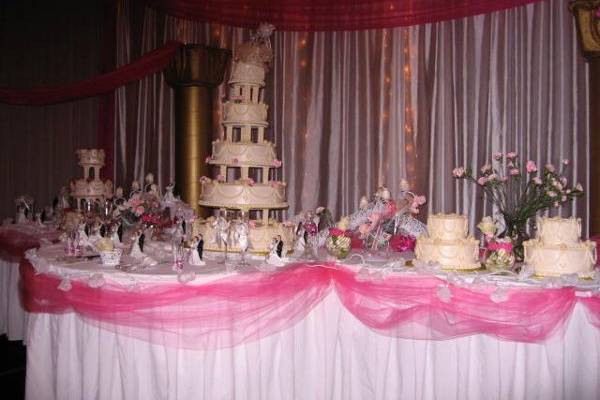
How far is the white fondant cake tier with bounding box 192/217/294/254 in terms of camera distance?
4.11m

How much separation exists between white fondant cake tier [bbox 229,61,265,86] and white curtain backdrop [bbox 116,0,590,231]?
2.07 meters

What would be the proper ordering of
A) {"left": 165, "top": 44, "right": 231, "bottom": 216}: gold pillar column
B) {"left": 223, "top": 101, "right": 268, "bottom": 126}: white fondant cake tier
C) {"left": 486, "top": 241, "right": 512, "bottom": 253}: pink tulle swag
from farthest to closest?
1. {"left": 165, "top": 44, "right": 231, "bottom": 216}: gold pillar column
2. {"left": 223, "top": 101, "right": 268, "bottom": 126}: white fondant cake tier
3. {"left": 486, "top": 241, "right": 512, "bottom": 253}: pink tulle swag

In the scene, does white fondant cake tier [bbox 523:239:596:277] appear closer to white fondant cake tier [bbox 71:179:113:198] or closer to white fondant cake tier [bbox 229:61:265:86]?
white fondant cake tier [bbox 229:61:265:86]

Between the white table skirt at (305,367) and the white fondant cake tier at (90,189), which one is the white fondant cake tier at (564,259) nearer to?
the white table skirt at (305,367)

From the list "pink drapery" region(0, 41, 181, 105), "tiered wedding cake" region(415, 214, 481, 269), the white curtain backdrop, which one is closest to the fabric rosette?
"tiered wedding cake" region(415, 214, 481, 269)

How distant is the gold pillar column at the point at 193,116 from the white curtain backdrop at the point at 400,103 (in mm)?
536

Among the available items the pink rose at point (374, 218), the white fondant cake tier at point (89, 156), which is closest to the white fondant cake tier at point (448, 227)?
the pink rose at point (374, 218)

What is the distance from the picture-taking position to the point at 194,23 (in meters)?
7.15

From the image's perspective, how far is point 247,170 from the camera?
4438 millimetres

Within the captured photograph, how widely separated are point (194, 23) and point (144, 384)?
4.84m

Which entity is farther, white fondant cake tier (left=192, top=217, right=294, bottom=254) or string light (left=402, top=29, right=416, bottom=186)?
string light (left=402, top=29, right=416, bottom=186)

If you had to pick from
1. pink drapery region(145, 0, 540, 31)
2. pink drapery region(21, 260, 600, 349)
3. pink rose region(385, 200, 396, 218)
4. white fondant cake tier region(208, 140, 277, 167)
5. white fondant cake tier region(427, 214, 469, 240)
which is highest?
pink drapery region(145, 0, 540, 31)

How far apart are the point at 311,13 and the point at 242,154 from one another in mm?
2672

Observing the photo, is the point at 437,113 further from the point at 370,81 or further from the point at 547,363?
the point at 547,363
